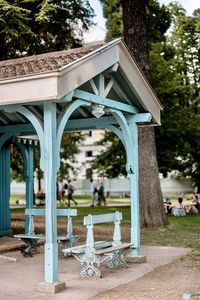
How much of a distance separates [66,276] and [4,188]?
20.9ft

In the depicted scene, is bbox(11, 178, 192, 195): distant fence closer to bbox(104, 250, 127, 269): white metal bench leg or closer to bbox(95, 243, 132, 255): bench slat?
bbox(104, 250, 127, 269): white metal bench leg

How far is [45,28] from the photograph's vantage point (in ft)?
60.0

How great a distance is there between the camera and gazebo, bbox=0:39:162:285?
7.71m

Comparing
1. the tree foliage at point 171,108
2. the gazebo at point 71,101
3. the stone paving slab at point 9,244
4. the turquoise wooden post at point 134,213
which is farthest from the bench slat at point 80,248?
the tree foliage at point 171,108

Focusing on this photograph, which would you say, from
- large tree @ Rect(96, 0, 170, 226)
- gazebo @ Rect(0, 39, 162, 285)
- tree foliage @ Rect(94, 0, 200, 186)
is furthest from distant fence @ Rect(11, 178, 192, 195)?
gazebo @ Rect(0, 39, 162, 285)

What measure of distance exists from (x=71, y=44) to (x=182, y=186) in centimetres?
3475

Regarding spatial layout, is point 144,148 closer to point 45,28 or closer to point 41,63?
point 45,28

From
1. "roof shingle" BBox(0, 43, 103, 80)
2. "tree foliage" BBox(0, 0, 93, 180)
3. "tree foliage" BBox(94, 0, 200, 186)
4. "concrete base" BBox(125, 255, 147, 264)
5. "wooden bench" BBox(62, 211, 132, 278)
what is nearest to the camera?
"roof shingle" BBox(0, 43, 103, 80)

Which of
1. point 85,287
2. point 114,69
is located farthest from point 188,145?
point 85,287

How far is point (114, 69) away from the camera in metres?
9.61

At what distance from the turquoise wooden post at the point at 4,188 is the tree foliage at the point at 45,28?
415 centimetres

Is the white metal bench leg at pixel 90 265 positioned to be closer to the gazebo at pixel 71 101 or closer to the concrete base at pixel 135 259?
the gazebo at pixel 71 101

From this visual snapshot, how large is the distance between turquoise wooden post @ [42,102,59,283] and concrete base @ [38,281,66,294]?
3.0 inches

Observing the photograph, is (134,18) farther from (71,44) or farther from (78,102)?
(78,102)
